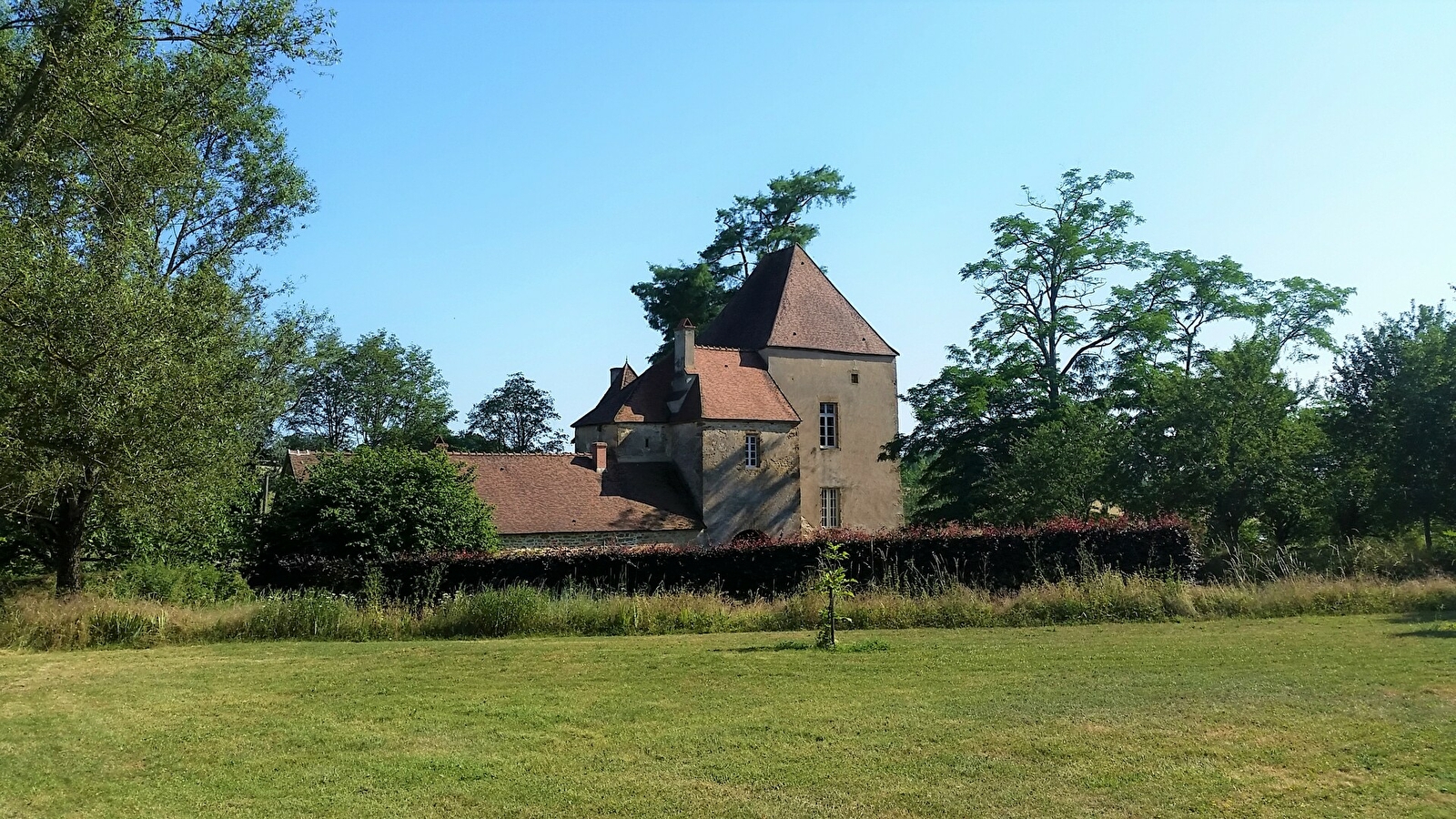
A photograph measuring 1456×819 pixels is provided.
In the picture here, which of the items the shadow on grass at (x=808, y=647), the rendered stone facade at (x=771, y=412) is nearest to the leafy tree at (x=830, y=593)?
the shadow on grass at (x=808, y=647)

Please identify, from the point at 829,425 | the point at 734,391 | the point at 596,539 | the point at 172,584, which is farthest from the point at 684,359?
the point at 172,584

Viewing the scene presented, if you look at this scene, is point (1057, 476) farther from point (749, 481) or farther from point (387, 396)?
point (387, 396)

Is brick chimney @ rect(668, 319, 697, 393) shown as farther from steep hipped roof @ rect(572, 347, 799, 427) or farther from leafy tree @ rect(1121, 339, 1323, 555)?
leafy tree @ rect(1121, 339, 1323, 555)

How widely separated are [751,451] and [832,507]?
4.48 metres

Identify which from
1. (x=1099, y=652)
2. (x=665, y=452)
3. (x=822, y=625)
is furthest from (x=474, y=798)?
(x=665, y=452)

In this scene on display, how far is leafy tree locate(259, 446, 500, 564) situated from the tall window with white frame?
11.8 meters

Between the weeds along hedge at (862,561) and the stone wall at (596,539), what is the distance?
24.9 ft

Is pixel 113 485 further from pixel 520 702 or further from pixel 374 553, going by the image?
pixel 520 702

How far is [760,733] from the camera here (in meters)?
7.71

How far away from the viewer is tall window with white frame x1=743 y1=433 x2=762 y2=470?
31.6 m

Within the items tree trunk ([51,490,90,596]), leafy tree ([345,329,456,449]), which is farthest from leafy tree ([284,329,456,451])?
tree trunk ([51,490,90,596])

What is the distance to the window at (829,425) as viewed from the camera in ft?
114

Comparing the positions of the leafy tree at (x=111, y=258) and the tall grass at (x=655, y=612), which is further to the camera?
the tall grass at (x=655, y=612)

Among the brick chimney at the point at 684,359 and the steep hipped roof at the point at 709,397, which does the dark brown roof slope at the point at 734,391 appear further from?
the brick chimney at the point at 684,359
